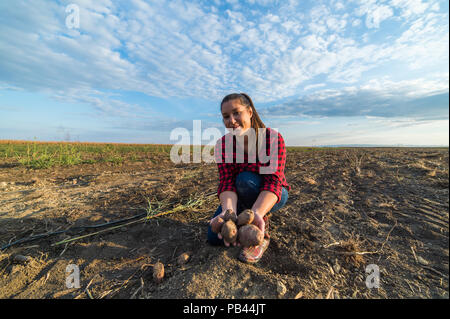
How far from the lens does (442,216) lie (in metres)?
2.04

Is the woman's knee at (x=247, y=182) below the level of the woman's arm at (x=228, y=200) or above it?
above

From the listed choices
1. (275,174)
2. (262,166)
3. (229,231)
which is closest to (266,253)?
(229,231)

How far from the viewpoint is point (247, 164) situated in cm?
212

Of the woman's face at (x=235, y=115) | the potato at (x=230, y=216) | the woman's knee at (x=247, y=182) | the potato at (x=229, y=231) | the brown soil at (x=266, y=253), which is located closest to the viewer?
the brown soil at (x=266, y=253)

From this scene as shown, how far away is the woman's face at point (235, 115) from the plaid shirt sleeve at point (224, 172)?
33cm

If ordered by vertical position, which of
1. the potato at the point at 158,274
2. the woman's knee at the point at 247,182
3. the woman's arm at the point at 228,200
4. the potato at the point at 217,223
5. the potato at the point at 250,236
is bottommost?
the potato at the point at 158,274

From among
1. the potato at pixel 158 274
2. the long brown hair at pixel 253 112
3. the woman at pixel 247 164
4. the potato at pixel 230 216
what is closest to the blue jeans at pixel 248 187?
the woman at pixel 247 164

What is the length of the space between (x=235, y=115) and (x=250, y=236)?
1.00 metres

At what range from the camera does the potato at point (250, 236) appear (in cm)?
141

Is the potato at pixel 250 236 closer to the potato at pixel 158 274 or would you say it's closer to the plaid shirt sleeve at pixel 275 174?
the plaid shirt sleeve at pixel 275 174

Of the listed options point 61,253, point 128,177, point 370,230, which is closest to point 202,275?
point 61,253

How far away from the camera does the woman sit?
5.92 feet

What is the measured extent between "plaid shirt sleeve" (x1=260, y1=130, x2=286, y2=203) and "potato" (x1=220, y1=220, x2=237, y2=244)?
1.66 feet

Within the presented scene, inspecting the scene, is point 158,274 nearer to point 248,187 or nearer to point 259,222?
point 259,222
